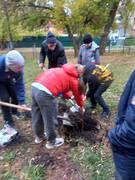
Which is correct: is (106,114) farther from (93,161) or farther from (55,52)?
(93,161)

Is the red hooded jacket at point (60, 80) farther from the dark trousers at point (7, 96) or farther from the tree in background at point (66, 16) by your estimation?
the tree in background at point (66, 16)

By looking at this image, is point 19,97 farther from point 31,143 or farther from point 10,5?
point 10,5

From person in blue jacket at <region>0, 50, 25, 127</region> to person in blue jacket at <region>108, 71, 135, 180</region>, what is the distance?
2.96 meters

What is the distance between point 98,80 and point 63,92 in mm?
1413

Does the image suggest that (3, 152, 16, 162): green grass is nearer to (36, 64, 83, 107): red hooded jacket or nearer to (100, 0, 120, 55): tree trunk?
(36, 64, 83, 107): red hooded jacket

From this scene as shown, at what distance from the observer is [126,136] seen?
2184mm

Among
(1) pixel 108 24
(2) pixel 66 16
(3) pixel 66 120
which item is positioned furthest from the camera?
(1) pixel 108 24

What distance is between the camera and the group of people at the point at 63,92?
2.25 metres

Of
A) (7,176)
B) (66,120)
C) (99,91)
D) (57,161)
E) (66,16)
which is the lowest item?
(7,176)

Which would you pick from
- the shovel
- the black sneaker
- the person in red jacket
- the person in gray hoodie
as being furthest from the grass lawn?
the person in gray hoodie

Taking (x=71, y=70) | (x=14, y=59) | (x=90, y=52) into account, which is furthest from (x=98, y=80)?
(x=14, y=59)

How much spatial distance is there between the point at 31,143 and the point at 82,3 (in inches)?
736

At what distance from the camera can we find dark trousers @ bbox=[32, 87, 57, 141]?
4.76m

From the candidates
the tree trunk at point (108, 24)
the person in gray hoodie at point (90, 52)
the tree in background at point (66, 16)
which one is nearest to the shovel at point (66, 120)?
the person in gray hoodie at point (90, 52)
